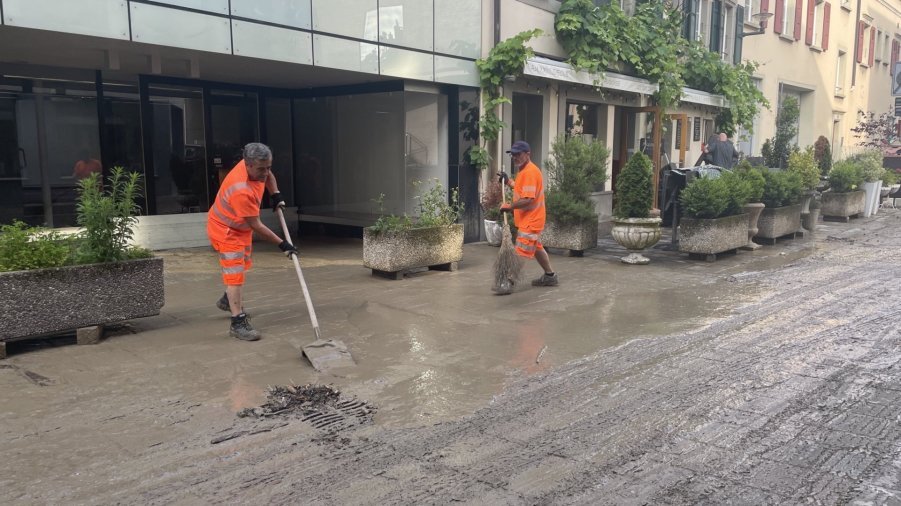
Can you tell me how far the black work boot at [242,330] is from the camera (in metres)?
5.99

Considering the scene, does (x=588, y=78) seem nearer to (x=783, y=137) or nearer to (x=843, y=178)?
(x=843, y=178)

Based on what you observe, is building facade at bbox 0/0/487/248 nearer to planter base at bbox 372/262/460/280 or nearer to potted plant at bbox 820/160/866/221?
planter base at bbox 372/262/460/280

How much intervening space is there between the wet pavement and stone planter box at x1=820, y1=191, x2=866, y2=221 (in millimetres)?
9104

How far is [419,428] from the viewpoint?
415cm

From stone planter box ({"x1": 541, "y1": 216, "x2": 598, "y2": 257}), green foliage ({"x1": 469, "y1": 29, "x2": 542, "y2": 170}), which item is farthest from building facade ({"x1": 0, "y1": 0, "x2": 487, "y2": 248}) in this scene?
stone planter box ({"x1": 541, "y1": 216, "x2": 598, "y2": 257})

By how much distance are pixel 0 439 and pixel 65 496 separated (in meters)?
0.94

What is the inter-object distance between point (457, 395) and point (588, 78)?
10.0 m

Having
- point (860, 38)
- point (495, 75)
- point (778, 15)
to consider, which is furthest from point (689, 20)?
point (860, 38)

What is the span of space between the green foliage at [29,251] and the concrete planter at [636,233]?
7.00 meters

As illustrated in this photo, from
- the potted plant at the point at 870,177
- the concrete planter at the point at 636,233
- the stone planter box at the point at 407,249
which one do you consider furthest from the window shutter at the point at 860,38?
the stone planter box at the point at 407,249

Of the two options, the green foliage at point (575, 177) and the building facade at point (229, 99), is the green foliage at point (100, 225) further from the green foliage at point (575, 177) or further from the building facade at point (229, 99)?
the green foliage at point (575, 177)

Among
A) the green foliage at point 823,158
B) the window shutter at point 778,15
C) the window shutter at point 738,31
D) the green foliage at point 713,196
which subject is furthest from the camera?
the window shutter at point 778,15

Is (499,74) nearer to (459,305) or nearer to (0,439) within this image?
(459,305)

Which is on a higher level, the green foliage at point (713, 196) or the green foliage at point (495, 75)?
the green foliage at point (495, 75)
